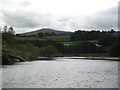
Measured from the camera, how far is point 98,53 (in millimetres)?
198500

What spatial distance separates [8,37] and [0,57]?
205 ft

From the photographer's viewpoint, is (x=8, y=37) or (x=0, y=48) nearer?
(x=0, y=48)

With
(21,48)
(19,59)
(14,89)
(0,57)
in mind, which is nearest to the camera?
(14,89)

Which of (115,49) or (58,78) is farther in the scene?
(115,49)

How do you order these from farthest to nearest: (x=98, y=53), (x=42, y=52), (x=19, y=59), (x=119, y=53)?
1. (x=98, y=53)
2. (x=42, y=52)
3. (x=119, y=53)
4. (x=19, y=59)

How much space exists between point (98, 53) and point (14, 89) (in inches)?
6760

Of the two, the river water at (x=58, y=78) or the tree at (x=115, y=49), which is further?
the tree at (x=115, y=49)

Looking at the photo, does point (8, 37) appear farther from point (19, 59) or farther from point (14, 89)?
point (14, 89)

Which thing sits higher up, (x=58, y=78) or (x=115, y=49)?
(x=58, y=78)

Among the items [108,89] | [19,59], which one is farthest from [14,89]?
[19,59]

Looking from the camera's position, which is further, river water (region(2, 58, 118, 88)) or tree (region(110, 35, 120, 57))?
Result: tree (region(110, 35, 120, 57))

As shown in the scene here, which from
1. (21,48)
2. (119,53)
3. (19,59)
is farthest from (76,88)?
(119,53)

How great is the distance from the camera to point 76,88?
3059cm

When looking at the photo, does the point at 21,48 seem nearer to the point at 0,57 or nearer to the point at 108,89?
the point at 0,57
